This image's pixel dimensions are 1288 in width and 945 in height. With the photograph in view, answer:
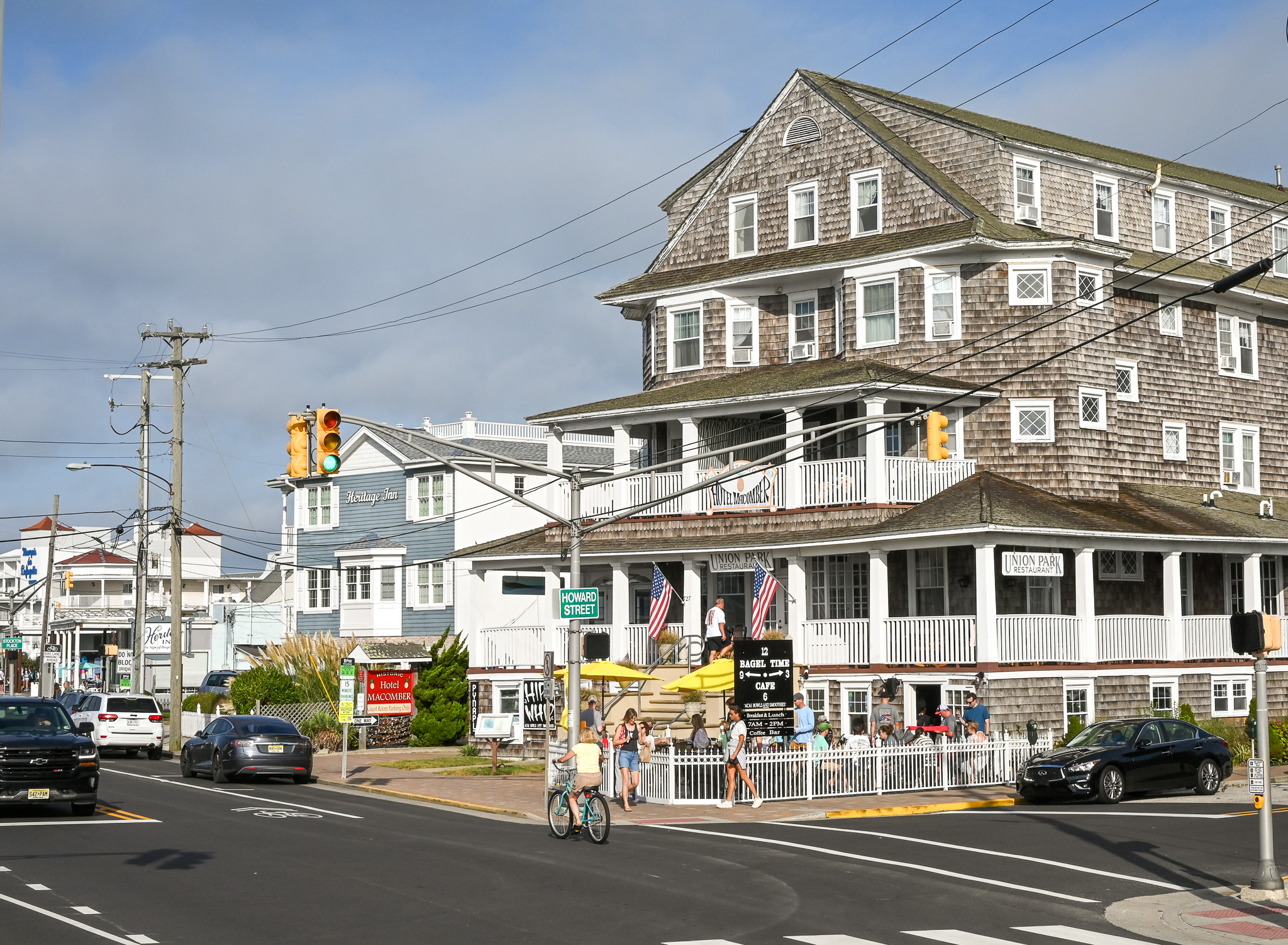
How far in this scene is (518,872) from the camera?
59.2 ft

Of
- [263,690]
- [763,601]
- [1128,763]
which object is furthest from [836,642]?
[263,690]

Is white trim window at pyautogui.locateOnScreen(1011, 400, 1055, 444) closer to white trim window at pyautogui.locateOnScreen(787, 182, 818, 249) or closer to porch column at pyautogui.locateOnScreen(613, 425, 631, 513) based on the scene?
white trim window at pyautogui.locateOnScreen(787, 182, 818, 249)

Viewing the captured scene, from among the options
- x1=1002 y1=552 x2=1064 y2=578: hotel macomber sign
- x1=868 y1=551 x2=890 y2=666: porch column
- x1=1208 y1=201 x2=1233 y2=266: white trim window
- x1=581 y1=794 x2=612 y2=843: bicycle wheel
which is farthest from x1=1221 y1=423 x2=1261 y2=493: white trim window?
x1=581 y1=794 x2=612 y2=843: bicycle wheel

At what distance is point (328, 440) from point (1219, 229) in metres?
30.6

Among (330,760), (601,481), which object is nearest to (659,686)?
(601,481)

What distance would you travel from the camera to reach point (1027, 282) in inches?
1467

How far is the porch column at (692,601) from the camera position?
3794cm

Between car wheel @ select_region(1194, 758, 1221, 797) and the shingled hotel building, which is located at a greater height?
the shingled hotel building

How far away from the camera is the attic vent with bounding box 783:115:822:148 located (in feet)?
137

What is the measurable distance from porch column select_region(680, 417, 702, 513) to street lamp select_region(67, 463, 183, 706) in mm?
15048

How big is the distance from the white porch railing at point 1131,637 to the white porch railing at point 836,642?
5234mm

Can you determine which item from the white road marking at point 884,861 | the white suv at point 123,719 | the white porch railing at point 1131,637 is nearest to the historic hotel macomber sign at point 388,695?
the white suv at point 123,719

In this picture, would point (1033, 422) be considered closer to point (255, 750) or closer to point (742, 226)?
point (742, 226)

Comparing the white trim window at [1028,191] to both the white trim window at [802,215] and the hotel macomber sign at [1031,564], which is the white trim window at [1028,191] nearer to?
the white trim window at [802,215]
